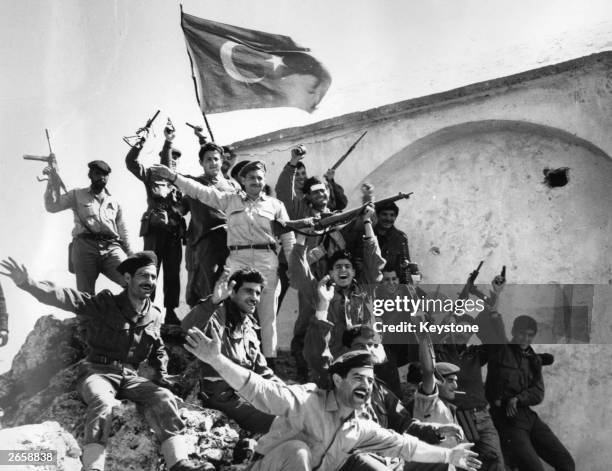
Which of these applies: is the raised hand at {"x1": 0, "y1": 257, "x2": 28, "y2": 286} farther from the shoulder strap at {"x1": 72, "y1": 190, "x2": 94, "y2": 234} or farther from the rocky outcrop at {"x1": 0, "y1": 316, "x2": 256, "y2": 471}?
the shoulder strap at {"x1": 72, "y1": 190, "x2": 94, "y2": 234}

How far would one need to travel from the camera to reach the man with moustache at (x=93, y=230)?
9.32 metres

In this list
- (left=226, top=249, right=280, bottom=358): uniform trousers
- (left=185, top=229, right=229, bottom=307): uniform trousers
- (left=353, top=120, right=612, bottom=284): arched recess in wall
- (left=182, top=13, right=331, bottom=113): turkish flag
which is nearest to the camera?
(left=226, top=249, right=280, bottom=358): uniform trousers

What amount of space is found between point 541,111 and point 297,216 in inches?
136

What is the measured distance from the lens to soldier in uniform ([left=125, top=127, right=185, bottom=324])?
9.95 metres

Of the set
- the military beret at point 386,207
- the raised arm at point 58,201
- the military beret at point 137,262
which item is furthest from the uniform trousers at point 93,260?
the military beret at point 386,207

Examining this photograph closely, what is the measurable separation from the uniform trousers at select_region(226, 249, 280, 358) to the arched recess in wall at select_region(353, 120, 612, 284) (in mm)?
3617

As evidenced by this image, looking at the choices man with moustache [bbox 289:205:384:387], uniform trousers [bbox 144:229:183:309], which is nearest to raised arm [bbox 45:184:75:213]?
uniform trousers [bbox 144:229:183:309]

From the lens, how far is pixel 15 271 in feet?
22.1

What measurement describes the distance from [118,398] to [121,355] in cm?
34

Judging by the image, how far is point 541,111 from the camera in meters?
11.5

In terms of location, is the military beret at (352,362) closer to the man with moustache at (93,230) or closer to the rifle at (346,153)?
the man with moustache at (93,230)

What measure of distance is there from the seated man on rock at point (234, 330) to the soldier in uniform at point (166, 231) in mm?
2281

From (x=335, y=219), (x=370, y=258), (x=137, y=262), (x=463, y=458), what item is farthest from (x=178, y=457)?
(x=370, y=258)

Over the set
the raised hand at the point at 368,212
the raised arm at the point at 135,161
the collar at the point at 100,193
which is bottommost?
the collar at the point at 100,193
